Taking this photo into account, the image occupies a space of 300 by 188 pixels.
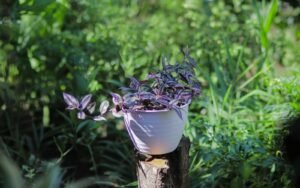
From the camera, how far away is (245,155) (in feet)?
8.81

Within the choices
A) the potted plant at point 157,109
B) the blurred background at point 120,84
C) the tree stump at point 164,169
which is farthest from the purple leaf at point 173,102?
the blurred background at point 120,84

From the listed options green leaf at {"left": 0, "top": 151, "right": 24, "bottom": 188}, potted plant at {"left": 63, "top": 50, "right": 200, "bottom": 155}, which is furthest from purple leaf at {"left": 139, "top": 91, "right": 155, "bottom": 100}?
green leaf at {"left": 0, "top": 151, "right": 24, "bottom": 188}

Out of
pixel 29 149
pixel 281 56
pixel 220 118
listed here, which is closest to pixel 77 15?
pixel 29 149

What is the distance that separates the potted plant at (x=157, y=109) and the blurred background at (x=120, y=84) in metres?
0.53

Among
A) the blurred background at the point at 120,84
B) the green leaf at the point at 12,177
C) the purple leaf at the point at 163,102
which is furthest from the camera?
the blurred background at the point at 120,84

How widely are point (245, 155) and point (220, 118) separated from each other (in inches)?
19.6

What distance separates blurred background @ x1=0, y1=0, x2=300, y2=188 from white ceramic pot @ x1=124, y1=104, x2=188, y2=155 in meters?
0.51

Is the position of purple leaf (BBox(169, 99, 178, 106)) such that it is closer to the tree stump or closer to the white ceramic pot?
the white ceramic pot

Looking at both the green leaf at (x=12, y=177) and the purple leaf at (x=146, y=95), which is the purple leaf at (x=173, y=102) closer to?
the purple leaf at (x=146, y=95)

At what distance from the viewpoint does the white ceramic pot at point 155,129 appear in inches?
83.6

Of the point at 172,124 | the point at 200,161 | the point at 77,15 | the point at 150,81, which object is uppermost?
the point at 77,15

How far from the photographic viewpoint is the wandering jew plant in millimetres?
2137

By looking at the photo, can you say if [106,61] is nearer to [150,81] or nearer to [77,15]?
[77,15]

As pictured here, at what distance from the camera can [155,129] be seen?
213 cm
